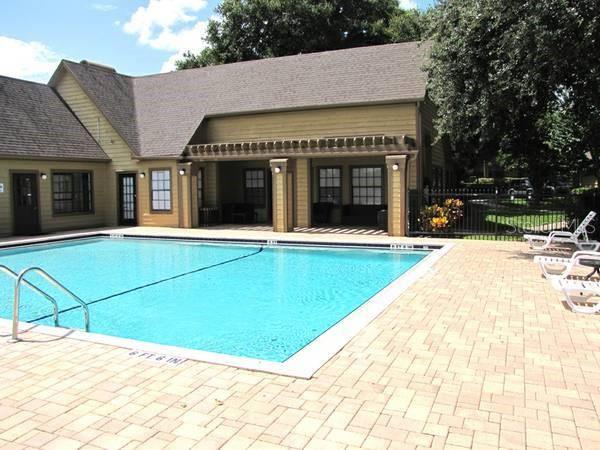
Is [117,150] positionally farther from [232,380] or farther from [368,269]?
[232,380]

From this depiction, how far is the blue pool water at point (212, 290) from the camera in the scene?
24.7ft

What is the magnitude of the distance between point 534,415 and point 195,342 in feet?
14.5

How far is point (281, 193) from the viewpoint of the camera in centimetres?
1805

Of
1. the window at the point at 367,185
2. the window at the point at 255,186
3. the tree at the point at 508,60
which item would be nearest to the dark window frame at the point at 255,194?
the window at the point at 255,186

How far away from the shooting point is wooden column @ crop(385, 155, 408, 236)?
1639cm

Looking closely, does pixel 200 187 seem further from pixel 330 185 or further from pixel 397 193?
pixel 397 193

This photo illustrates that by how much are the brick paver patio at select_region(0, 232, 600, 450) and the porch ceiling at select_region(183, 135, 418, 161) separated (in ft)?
35.1

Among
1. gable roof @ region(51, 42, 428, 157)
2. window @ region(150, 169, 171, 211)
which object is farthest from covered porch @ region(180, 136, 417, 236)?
gable roof @ region(51, 42, 428, 157)

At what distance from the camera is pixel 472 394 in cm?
438

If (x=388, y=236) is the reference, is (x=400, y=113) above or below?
above

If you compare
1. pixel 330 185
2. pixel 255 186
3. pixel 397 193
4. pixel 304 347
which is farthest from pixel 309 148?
pixel 304 347

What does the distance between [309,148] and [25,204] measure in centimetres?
1034

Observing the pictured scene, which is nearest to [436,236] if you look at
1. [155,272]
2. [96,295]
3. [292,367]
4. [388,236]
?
[388,236]

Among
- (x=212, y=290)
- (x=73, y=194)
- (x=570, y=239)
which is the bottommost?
(x=212, y=290)
